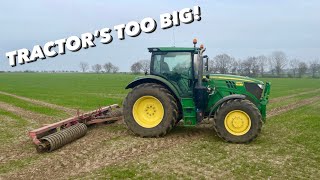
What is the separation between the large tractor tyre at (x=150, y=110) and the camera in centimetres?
1055

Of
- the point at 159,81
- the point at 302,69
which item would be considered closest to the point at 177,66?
the point at 159,81

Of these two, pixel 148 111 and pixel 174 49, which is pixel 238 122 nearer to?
pixel 148 111

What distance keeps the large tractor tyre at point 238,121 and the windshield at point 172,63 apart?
1.64 metres

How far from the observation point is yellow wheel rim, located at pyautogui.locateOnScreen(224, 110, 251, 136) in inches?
392

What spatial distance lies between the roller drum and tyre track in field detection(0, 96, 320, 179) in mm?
159

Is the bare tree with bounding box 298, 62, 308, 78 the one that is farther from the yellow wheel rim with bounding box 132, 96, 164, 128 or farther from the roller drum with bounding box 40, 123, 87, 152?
the roller drum with bounding box 40, 123, 87, 152

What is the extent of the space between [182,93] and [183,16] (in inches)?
165

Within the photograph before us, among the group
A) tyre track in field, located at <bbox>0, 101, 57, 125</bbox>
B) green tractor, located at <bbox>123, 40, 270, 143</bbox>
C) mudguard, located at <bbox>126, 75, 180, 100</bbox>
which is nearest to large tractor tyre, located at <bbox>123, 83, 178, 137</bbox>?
green tractor, located at <bbox>123, 40, 270, 143</bbox>

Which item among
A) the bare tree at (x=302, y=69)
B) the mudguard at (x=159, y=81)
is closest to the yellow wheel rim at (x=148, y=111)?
the mudguard at (x=159, y=81)

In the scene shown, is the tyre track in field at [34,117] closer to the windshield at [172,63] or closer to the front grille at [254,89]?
the windshield at [172,63]

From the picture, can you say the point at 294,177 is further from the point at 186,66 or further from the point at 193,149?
the point at 186,66

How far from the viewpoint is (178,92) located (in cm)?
1077

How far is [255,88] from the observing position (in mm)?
10781

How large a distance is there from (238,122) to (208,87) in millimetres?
1489
